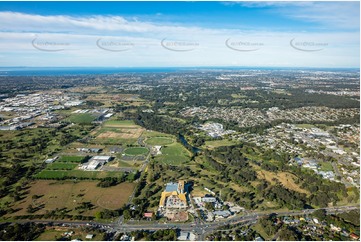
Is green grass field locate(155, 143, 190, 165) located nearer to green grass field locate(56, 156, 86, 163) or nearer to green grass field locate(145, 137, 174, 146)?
green grass field locate(145, 137, 174, 146)

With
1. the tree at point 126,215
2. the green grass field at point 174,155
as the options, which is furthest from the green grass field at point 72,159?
the tree at point 126,215

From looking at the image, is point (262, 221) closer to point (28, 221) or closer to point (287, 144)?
point (28, 221)

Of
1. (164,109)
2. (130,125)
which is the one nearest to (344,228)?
(130,125)

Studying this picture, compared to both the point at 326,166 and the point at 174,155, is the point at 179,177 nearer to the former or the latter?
the point at 174,155

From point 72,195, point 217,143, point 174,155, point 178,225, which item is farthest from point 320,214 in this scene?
point 72,195

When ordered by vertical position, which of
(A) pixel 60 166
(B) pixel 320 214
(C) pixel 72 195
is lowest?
(B) pixel 320 214
